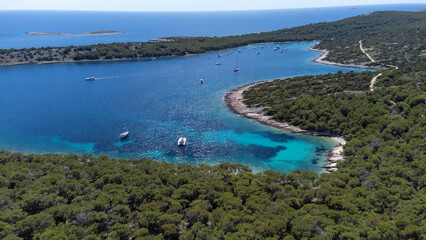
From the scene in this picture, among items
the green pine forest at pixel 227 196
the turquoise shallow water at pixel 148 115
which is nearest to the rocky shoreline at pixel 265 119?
the turquoise shallow water at pixel 148 115

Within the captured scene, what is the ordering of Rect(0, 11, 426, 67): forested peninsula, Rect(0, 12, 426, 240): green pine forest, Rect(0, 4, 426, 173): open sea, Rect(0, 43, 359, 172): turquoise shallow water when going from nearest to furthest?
Rect(0, 12, 426, 240): green pine forest
Rect(0, 4, 426, 173): open sea
Rect(0, 43, 359, 172): turquoise shallow water
Rect(0, 11, 426, 67): forested peninsula

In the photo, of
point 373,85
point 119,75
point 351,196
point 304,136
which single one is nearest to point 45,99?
point 119,75

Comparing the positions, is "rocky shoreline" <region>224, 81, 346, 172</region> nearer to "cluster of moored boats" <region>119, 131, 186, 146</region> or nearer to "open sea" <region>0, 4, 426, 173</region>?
"open sea" <region>0, 4, 426, 173</region>

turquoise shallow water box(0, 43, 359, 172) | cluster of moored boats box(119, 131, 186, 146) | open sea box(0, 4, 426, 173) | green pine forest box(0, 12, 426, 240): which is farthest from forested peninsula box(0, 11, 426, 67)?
cluster of moored boats box(119, 131, 186, 146)

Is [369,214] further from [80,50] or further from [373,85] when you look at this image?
[80,50]

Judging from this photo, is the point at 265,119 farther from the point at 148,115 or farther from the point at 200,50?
the point at 200,50

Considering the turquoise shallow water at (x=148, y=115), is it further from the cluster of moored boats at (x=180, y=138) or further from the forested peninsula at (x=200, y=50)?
the forested peninsula at (x=200, y=50)
